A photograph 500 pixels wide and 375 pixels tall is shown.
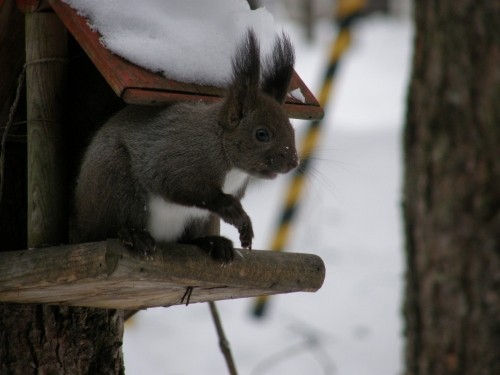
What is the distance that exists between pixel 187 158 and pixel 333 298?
10.9 ft

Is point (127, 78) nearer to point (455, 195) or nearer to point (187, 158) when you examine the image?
point (187, 158)

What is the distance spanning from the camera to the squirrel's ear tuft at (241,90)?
217 cm

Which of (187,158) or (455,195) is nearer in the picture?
(187,158)

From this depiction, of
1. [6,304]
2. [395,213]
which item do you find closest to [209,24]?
[6,304]

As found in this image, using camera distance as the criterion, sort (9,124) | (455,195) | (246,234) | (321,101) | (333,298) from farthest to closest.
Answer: (321,101) → (333,298) → (455,195) → (9,124) → (246,234)

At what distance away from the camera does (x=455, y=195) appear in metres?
2.37

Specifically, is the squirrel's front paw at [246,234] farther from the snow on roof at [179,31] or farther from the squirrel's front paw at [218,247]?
the snow on roof at [179,31]

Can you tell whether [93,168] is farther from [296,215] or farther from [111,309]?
[296,215]

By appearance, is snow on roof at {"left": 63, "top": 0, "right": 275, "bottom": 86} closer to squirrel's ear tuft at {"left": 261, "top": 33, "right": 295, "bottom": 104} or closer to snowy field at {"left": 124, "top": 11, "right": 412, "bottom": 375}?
squirrel's ear tuft at {"left": 261, "top": 33, "right": 295, "bottom": 104}

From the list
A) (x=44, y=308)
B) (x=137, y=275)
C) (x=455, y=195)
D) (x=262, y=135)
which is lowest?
(x=44, y=308)

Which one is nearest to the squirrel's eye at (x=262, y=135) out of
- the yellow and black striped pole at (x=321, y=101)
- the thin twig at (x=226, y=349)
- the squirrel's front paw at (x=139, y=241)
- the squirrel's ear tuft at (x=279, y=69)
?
the squirrel's ear tuft at (x=279, y=69)

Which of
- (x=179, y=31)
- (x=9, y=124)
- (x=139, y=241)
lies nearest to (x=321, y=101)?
(x=179, y=31)

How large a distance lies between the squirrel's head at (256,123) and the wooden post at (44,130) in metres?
0.41

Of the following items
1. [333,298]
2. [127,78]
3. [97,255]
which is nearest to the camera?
[97,255]
